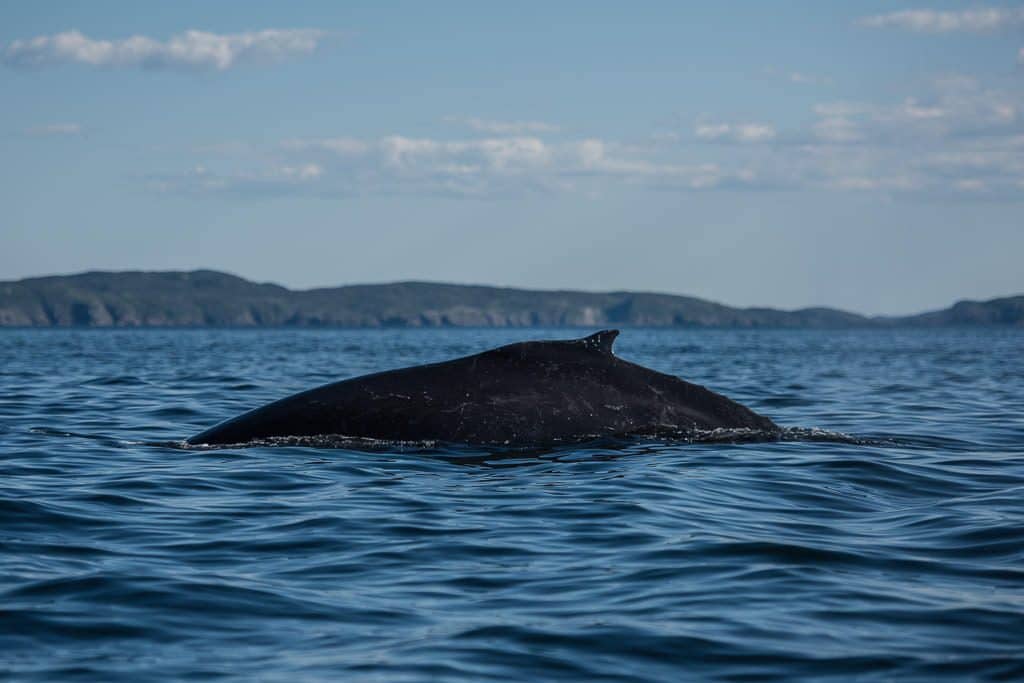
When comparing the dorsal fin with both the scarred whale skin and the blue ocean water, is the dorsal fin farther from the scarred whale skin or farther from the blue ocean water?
the blue ocean water

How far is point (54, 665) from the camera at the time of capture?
622 centimetres

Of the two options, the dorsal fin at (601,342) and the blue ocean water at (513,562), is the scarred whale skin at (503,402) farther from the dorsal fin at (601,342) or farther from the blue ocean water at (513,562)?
the blue ocean water at (513,562)

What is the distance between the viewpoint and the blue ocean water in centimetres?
641

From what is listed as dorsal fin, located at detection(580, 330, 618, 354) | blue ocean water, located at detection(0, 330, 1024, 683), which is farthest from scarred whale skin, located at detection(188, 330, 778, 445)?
blue ocean water, located at detection(0, 330, 1024, 683)

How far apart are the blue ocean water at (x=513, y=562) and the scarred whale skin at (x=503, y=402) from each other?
0.31 metres

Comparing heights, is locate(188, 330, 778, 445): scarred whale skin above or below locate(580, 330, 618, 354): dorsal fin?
below

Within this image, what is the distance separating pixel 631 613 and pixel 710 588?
0.77 metres

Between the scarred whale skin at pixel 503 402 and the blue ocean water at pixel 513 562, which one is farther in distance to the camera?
the scarred whale skin at pixel 503 402

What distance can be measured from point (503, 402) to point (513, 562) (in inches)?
185

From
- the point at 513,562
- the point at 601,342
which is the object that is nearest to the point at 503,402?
the point at 601,342

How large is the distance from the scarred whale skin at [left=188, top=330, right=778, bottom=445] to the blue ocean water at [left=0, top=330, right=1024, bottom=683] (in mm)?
306

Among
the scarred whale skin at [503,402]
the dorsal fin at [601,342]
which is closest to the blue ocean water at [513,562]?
the scarred whale skin at [503,402]

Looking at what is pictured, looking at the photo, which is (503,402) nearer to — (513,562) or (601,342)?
(601,342)

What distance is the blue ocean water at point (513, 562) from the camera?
641 cm
